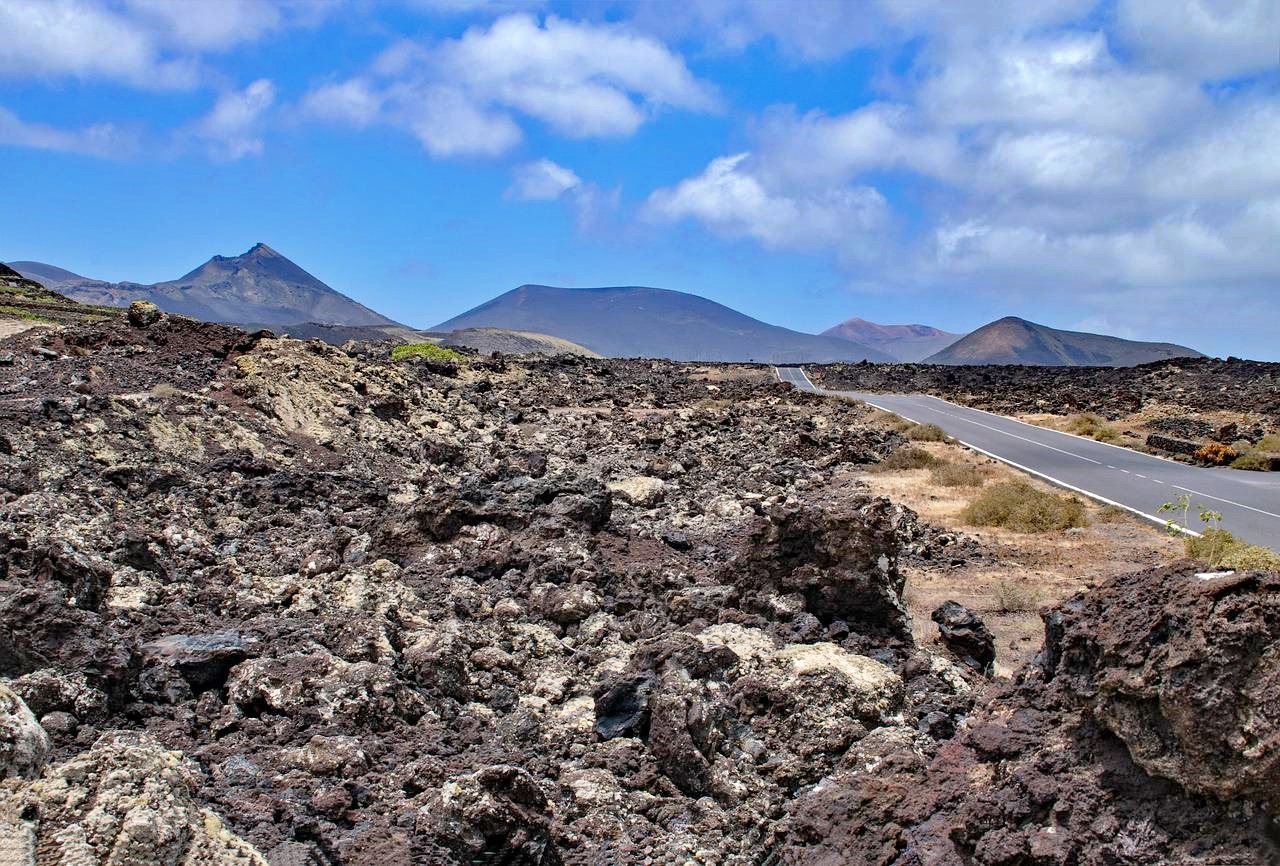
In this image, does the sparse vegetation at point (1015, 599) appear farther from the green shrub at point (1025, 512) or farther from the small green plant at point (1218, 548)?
the green shrub at point (1025, 512)

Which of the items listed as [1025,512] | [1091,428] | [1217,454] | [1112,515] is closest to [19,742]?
[1025,512]

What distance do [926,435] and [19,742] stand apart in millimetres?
24758

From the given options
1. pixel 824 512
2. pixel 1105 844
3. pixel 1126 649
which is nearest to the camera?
pixel 1105 844

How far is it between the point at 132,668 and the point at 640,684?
9.17 feet

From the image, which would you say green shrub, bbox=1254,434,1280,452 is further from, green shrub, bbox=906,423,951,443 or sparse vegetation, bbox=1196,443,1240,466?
green shrub, bbox=906,423,951,443

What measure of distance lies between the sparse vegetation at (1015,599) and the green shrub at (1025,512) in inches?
166

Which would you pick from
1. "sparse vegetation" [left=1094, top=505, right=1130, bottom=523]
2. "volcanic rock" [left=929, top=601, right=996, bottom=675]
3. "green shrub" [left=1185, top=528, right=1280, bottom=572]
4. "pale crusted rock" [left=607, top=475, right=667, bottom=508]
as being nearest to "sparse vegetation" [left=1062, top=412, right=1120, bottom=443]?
"sparse vegetation" [left=1094, top=505, right=1130, bottom=523]

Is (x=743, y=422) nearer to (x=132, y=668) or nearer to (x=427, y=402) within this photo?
(x=427, y=402)

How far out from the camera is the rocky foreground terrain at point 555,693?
10.4ft

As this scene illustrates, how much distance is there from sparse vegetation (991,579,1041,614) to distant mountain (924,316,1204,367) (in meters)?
129

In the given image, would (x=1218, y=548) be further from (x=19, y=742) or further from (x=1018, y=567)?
(x=19, y=742)

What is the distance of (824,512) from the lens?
23.4ft

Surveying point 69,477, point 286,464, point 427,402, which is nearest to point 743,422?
point 427,402

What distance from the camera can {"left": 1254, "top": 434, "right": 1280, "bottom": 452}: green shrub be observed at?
80.7 feet
